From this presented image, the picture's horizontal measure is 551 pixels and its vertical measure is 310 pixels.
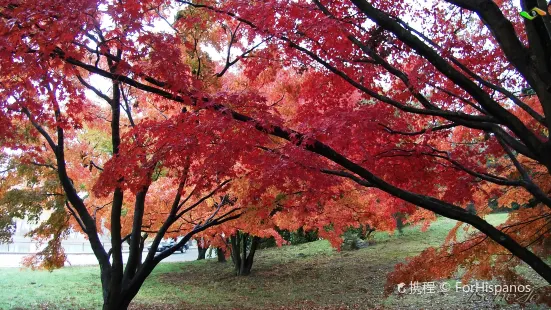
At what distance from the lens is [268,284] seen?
15.0 meters

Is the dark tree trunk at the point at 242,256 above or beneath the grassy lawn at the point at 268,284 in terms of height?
above

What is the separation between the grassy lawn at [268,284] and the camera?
1149 centimetres

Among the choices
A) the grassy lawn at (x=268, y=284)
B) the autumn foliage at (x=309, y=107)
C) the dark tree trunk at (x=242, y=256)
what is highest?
the autumn foliage at (x=309, y=107)

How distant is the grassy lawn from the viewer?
11492 millimetres

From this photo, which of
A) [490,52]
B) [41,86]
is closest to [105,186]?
[41,86]

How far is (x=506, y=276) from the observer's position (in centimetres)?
663
